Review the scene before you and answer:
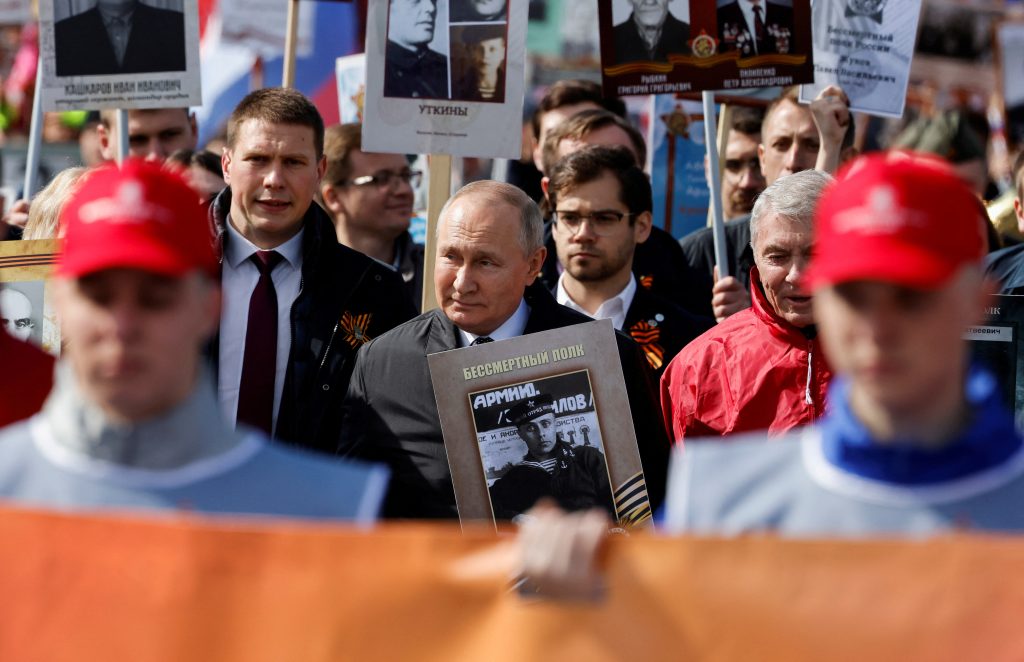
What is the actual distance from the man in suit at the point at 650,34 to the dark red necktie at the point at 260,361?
5.90 ft

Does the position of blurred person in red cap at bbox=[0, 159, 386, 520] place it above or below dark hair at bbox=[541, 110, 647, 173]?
below

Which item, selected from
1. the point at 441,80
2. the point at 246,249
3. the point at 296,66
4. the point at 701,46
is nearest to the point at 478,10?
the point at 441,80

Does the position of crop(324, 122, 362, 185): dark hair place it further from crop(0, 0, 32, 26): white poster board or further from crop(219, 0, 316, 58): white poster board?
crop(0, 0, 32, 26): white poster board

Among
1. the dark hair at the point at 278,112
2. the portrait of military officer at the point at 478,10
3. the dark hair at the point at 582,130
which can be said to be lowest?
the dark hair at the point at 582,130

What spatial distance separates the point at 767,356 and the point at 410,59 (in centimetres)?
199

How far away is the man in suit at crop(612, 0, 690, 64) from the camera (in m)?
5.88

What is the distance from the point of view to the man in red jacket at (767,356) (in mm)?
4434

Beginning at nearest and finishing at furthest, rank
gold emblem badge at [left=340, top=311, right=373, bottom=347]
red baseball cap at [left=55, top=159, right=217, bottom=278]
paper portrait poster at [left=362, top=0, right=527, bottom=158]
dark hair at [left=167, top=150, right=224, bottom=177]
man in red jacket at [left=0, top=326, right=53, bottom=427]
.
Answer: red baseball cap at [left=55, top=159, right=217, bottom=278]
man in red jacket at [left=0, top=326, right=53, bottom=427]
gold emblem badge at [left=340, top=311, right=373, bottom=347]
paper portrait poster at [left=362, top=0, right=527, bottom=158]
dark hair at [left=167, top=150, right=224, bottom=177]

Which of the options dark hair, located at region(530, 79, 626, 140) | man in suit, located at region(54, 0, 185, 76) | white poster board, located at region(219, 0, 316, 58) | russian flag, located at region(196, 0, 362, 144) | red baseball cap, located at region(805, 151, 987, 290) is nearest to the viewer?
red baseball cap, located at region(805, 151, 987, 290)

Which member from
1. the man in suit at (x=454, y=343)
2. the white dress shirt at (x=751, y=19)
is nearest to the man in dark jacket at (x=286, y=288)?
the man in suit at (x=454, y=343)

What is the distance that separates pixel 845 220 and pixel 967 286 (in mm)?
235

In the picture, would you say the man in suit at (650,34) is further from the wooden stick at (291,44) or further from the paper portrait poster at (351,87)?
the paper portrait poster at (351,87)

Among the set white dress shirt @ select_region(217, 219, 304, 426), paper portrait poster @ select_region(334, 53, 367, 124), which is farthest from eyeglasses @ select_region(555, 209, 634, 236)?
paper portrait poster @ select_region(334, 53, 367, 124)

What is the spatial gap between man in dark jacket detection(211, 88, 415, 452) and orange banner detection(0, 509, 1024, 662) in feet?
6.27
